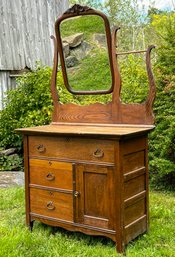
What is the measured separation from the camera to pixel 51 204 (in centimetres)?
336

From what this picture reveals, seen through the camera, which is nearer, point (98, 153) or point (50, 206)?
point (98, 153)

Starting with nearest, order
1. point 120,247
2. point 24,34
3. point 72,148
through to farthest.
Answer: point 120,247 < point 72,148 < point 24,34

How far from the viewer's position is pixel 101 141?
118 inches

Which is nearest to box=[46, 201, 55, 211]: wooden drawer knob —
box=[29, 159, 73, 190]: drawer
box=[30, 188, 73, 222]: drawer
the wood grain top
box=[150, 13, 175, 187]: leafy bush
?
box=[30, 188, 73, 222]: drawer

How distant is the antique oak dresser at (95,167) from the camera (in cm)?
296

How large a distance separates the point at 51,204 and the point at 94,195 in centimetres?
49

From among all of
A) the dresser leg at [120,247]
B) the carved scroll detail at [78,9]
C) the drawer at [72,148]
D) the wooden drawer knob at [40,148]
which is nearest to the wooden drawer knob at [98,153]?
the drawer at [72,148]

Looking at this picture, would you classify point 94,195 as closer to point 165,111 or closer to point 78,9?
point 78,9

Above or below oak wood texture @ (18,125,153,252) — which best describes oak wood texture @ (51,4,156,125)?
above

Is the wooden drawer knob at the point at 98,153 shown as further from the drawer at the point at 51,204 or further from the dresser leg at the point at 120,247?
the dresser leg at the point at 120,247

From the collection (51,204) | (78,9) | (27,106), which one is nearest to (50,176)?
(51,204)

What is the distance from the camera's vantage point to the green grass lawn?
295 cm

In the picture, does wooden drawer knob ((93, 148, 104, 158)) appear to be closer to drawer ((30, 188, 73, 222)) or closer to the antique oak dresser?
the antique oak dresser

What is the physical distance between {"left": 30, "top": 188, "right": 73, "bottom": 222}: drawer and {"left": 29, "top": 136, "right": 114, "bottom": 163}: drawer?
0.33 m
